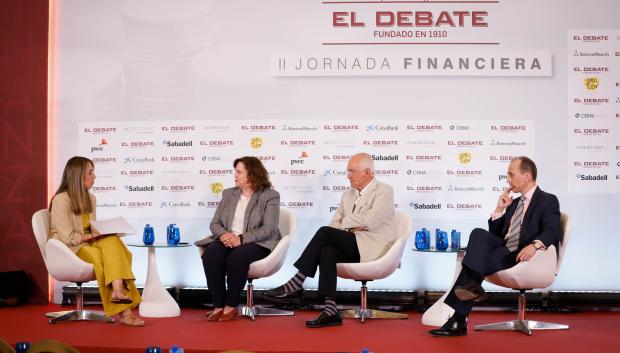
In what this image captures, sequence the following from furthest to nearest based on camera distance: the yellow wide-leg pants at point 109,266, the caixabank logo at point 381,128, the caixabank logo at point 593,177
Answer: the caixabank logo at point 381,128
the caixabank logo at point 593,177
the yellow wide-leg pants at point 109,266

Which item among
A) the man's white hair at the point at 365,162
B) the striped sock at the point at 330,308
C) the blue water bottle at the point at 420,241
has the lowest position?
the striped sock at the point at 330,308

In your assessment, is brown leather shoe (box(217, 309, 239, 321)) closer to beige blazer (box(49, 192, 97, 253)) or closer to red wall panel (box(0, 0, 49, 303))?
beige blazer (box(49, 192, 97, 253))

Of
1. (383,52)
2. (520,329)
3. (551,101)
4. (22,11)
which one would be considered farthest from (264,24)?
(520,329)

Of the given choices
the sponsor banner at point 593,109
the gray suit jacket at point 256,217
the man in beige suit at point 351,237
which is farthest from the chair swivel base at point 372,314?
the sponsor banner at point 593,109

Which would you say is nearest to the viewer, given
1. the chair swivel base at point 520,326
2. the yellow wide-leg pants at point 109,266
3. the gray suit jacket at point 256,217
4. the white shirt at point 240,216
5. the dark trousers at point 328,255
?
the chair swivel base at point 520,326

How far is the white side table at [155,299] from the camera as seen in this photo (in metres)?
5.76

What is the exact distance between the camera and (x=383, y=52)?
650 cm

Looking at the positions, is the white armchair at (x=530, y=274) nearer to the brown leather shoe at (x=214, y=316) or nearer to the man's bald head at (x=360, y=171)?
the man's bald head at (x=360, y=171)

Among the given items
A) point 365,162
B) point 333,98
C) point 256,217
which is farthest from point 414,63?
point 256,217

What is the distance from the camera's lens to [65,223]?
5.34 metres

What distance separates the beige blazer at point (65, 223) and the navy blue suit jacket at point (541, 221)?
10.1ft

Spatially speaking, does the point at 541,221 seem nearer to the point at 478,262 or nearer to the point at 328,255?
the point at 478,262

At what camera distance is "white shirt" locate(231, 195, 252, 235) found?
584 cm

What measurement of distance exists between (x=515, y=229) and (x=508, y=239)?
82 millimetres
